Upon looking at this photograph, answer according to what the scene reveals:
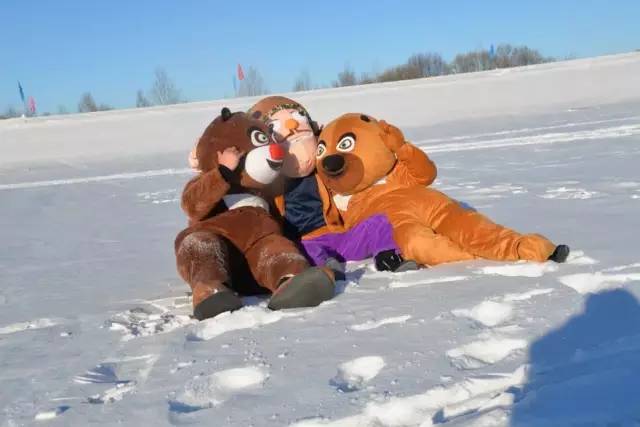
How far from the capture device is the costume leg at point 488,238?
250 centimetres

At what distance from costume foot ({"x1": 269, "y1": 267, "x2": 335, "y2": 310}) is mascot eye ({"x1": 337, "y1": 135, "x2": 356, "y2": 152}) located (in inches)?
37.1

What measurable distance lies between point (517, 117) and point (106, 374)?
10933 mm

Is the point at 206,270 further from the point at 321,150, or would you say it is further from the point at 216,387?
the point at 321,150

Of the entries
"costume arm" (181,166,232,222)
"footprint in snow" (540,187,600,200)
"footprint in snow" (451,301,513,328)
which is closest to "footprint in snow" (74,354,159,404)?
"costume arm" (181,166,232,222)

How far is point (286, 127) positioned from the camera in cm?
312

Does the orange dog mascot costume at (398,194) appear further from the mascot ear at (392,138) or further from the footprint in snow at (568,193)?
the footprint in snow at (568,193)

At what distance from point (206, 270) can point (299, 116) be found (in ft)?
3.78

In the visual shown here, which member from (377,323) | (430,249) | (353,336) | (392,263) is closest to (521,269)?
(430,249)

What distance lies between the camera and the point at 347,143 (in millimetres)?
3068

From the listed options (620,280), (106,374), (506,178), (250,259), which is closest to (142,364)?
(106,374)

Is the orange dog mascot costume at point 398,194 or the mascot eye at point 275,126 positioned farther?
the mascot eye at point 275,126

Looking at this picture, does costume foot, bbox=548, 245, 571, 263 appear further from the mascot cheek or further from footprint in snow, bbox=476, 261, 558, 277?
the mascot cheek

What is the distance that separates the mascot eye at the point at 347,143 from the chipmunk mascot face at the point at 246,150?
346mm

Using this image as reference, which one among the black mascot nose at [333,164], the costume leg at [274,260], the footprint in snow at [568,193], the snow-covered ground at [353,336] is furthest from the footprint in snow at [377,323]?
the footprint in snow at [568,193]
